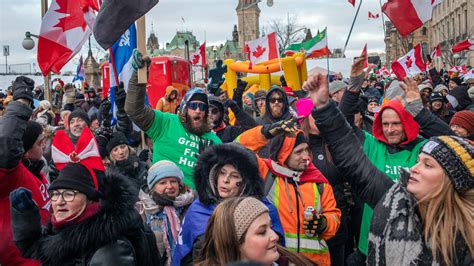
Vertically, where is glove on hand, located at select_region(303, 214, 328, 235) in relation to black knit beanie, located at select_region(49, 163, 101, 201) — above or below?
below

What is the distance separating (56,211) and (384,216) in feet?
5.95

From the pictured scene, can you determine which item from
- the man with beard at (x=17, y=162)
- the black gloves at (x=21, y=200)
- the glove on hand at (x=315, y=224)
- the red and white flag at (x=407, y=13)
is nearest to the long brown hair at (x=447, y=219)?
the glove on hand at (x=315, y=224)

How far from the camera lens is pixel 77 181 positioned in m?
3.12

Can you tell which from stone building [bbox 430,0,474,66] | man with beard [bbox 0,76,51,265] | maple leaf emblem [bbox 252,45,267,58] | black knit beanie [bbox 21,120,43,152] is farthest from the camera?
stone building [bbox 430,0,474,66]

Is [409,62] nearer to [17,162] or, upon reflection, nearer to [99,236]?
[17,162]

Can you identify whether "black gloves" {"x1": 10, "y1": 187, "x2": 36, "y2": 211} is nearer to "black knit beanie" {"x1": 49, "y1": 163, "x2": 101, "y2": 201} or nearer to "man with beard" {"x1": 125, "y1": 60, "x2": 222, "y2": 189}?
"black knit beanie" {"x1": 49, "y1": 163, "x2": 101, "y2": 201}

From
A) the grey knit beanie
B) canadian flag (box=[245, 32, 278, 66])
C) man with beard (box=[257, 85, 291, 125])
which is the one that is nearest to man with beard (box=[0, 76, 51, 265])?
the grey knit beanie

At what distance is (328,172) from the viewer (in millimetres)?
5148

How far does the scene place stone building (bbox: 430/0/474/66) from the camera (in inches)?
2147

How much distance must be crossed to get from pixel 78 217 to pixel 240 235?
0.96 m

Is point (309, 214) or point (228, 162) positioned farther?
point (309, 214)

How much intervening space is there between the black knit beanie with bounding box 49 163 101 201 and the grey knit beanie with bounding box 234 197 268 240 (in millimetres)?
883

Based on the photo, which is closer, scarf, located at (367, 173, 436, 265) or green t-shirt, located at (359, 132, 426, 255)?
scarf, located at (367, 173, 436, 265)

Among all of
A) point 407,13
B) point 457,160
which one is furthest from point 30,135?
point 407,13
